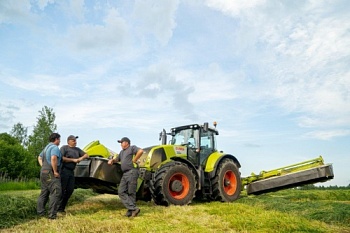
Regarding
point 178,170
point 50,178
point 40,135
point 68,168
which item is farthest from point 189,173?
point 40,135

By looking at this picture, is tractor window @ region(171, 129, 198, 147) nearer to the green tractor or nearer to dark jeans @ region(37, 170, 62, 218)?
the green tractor

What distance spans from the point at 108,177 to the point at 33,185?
20.4 meters

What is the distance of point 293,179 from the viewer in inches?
436

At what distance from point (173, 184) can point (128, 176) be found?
1763 millimetres

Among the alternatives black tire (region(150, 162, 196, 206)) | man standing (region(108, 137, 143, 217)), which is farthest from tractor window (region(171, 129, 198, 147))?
man standing (region(108, 137, 143, 217))

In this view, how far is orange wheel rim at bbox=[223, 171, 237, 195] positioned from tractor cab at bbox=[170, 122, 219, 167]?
899 millimetres

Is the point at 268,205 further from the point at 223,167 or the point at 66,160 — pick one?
the point at 66,160

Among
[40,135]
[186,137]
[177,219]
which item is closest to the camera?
[177,219]

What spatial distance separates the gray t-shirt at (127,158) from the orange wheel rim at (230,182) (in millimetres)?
4214

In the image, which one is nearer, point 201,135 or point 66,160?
point 66,160

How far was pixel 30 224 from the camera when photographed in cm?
660

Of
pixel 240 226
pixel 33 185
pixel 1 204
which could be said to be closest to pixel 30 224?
pixel 1 204

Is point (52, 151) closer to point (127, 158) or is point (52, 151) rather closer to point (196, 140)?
point (127, 158)

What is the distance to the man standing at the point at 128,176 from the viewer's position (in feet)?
24.5
